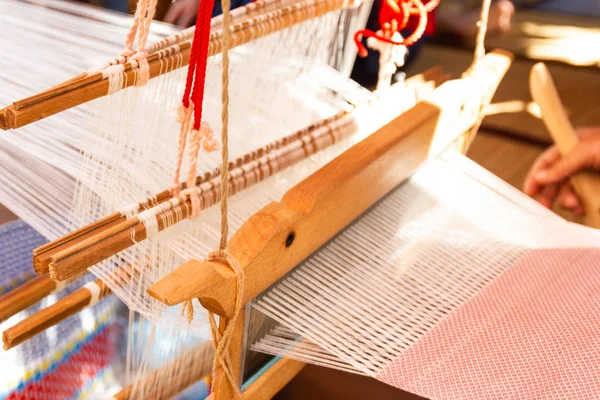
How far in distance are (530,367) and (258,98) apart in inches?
21.8

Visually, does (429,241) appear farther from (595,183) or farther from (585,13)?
(585,13)

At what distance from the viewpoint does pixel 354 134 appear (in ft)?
3.47

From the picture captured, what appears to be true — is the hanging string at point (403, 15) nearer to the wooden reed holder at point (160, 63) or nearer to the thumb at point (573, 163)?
the wooden reed holder at point (160, 63)

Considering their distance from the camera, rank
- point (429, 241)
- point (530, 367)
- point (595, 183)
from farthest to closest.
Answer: point (595, 183) < point (429, 241) < point (530, 367)

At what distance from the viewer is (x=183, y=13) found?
169cm

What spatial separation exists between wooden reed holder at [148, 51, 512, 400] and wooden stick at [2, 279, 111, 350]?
28 cm

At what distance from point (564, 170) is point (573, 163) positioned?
0.07ft

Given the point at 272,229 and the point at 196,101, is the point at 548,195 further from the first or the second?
the point at 196,101

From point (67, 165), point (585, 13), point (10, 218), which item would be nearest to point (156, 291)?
point (67, 165)

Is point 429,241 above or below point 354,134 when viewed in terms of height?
below

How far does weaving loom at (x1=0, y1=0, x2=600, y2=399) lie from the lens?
0.75 meters

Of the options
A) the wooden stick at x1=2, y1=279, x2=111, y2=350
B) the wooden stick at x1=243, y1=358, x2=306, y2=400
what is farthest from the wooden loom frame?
the wooden stick at x1=243, y1=358, x2=306, y2=400

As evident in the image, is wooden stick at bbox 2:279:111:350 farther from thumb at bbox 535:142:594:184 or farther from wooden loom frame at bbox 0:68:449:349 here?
thumb at bbox 535:142:594:184

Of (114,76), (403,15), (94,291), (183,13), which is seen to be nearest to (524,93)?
(183,13)
